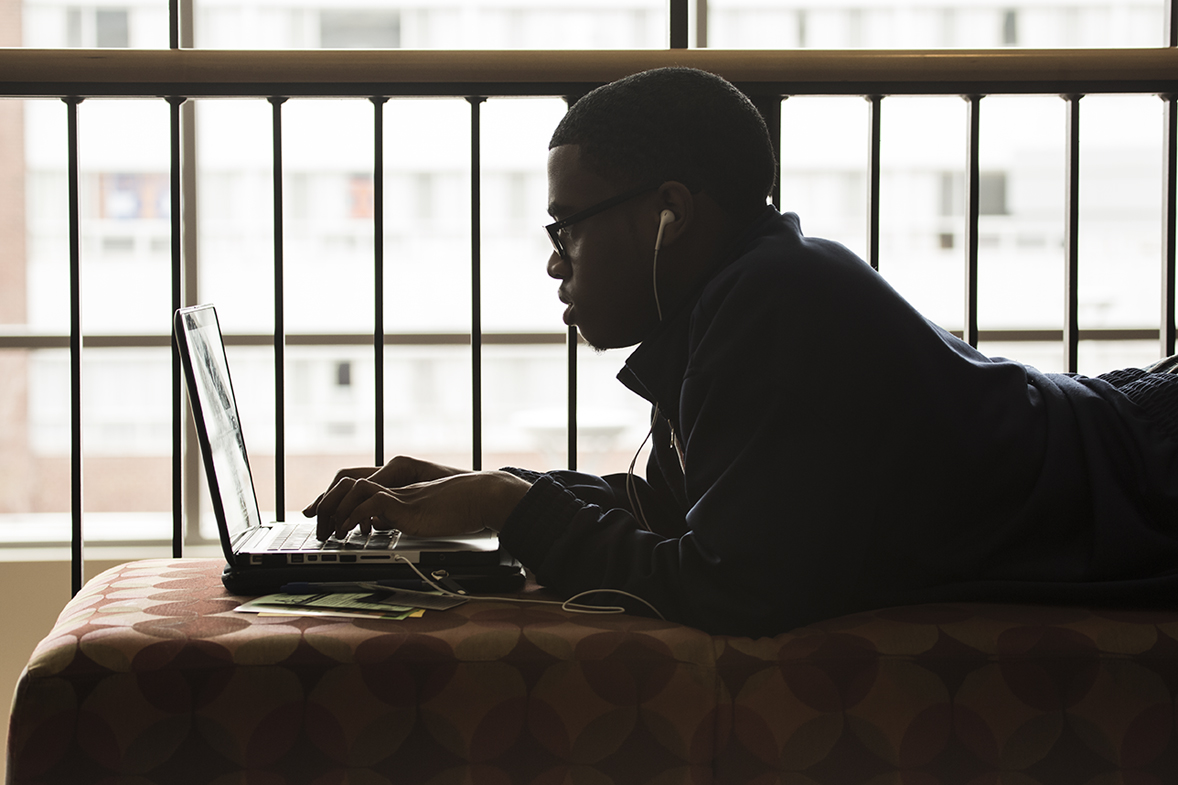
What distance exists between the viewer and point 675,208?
963mm

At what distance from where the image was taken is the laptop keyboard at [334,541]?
0.94 m

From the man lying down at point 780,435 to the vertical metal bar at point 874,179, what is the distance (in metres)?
0.44

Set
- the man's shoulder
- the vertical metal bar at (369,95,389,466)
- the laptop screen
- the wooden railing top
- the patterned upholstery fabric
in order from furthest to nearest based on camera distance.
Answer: the vertical metal bar at (369,95,389,466), the wooden railing top, the laptop screen, the man's shoulder, the patterned upholstery fabric

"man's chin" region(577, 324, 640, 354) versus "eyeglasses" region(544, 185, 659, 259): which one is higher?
"eyeglasses" region(544, 185, 659, 259)

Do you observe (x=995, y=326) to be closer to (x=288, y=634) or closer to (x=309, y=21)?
(x=309, y=21)

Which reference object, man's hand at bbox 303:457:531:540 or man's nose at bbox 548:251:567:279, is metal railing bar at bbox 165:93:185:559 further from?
man's nose at bbox 548:251:567:279

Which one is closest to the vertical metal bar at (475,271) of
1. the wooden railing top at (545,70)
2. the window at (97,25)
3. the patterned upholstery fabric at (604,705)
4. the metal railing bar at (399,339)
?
the wooden railing top at (545,70)

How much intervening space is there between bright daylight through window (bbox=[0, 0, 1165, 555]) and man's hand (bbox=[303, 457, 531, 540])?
244 centimetres

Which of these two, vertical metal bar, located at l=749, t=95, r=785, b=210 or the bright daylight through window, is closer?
vertical metal bar, located at l=749, t=95, r=785, b=210

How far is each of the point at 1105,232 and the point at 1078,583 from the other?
370 centimetres

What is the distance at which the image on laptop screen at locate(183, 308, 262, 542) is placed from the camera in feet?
3.16

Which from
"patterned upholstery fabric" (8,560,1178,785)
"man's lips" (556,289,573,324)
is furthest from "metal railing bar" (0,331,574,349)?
"patterned upholstery fabric" (8,560,1178,785)

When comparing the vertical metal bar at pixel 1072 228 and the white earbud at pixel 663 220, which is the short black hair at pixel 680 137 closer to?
the white earbud at pixel 663 220

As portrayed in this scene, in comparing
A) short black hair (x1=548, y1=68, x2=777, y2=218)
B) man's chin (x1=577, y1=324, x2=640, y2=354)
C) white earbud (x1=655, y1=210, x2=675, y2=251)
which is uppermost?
short black hair (x1=548, y1=68, x2=777, y2=218)
